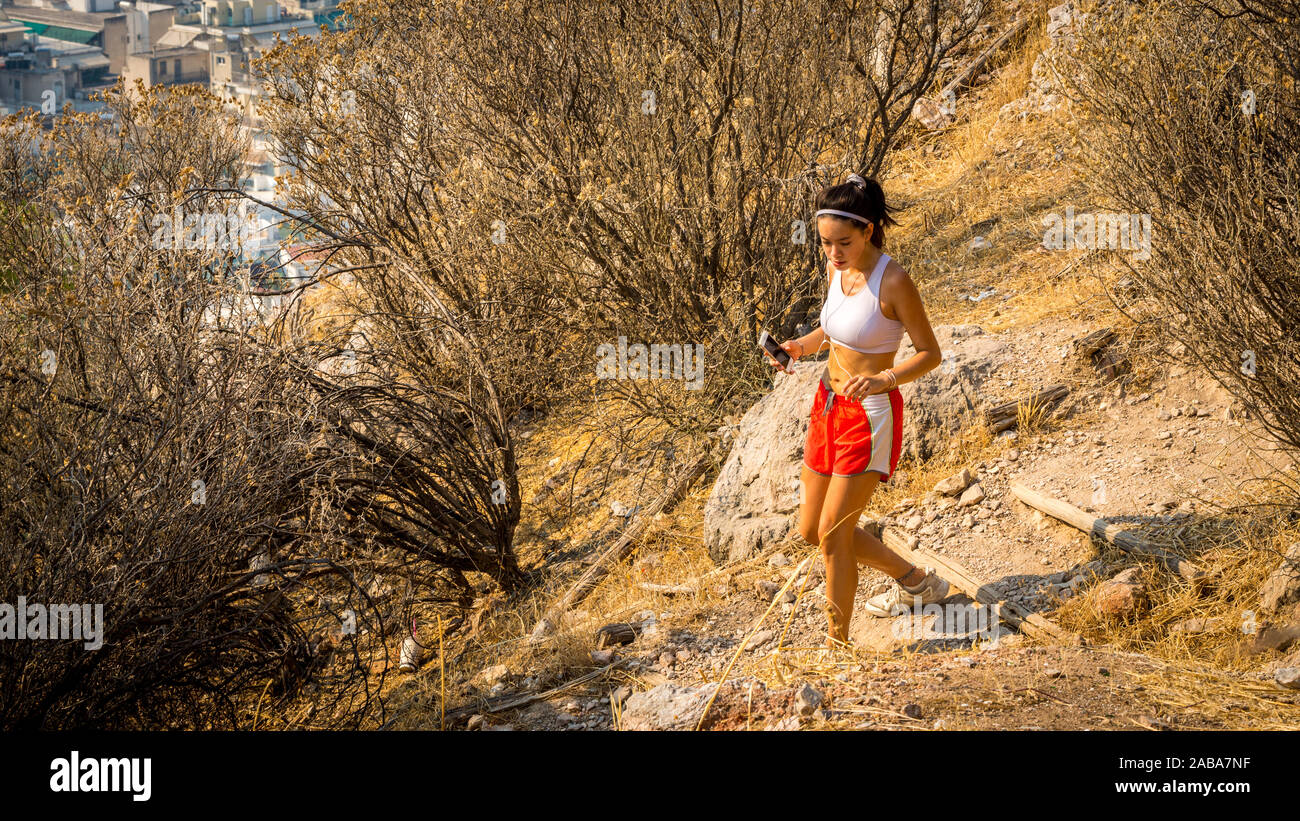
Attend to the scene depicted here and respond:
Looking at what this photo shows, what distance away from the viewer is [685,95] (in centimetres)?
652

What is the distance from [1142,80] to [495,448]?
12.3ft

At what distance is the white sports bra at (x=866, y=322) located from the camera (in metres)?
3.50

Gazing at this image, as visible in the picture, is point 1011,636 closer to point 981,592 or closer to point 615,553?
point 981,592

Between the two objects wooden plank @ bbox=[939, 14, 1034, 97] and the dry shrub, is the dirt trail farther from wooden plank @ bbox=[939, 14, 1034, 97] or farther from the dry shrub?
wooden plank @ bbox=[939, 14, 1034, 97]

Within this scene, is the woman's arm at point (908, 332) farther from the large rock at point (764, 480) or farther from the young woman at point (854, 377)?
the large rock at point (764, 480)

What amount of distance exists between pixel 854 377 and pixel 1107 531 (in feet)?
5.43

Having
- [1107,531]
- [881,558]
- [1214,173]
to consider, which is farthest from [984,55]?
[881,558]

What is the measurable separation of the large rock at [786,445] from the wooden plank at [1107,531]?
0.65 m

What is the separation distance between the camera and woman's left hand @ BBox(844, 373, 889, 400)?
11.0 feet

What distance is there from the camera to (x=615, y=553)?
19.4 feet

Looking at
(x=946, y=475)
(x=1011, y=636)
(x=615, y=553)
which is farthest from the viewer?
(x=615, y=553)

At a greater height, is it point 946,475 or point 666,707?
point 946,475

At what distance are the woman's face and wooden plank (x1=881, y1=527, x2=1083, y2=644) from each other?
4.72 ft
